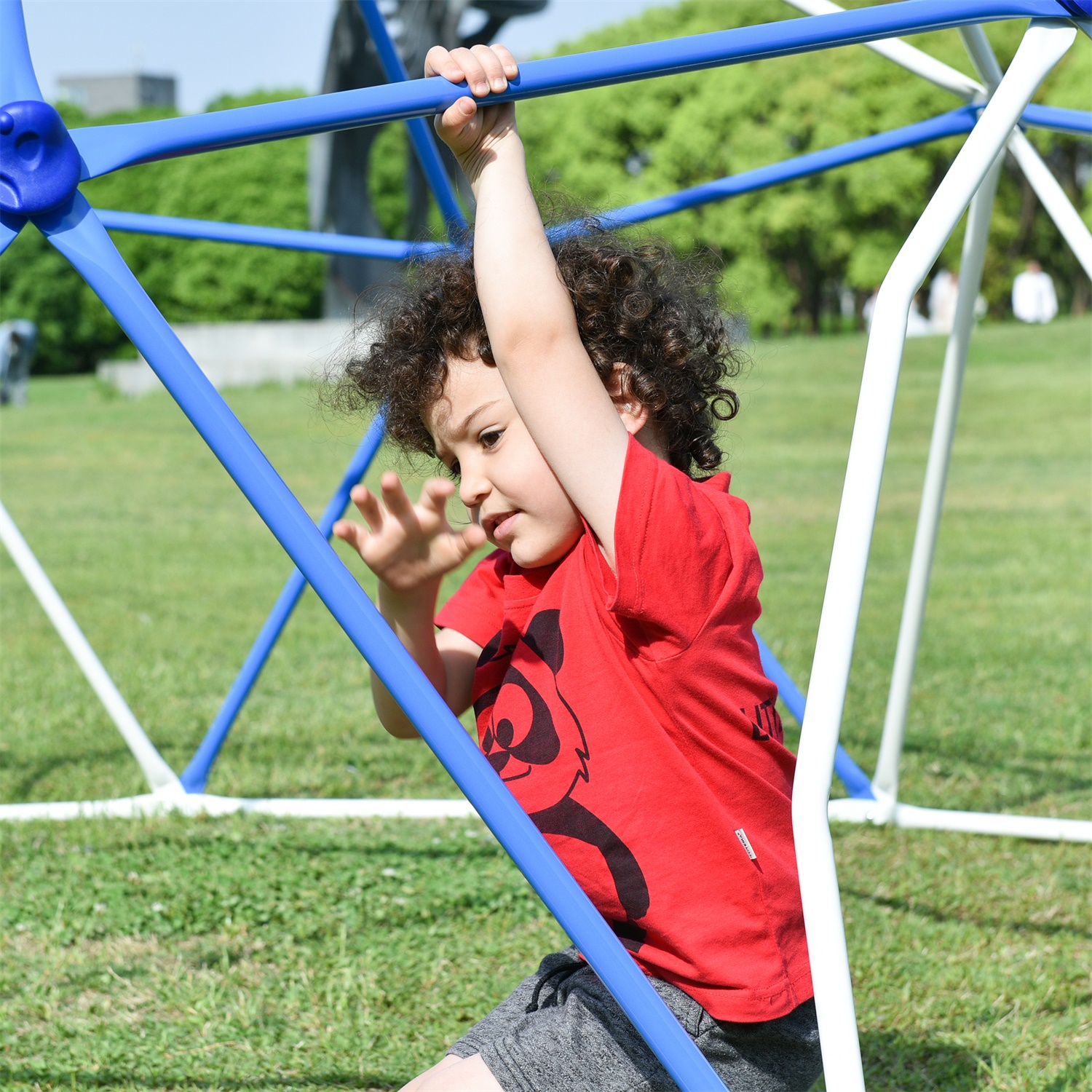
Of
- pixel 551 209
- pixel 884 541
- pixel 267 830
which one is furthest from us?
pixel 884 541

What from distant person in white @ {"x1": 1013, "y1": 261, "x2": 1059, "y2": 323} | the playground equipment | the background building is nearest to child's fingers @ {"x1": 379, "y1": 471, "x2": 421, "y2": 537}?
the playground equipment

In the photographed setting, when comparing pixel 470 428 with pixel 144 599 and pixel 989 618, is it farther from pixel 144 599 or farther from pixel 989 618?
pixel 144 599

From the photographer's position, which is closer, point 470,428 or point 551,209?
point 470,428

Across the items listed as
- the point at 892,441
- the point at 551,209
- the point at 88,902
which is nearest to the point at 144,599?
the point at 88,902

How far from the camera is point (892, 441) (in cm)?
1192

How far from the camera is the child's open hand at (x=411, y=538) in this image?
1432 millimetres

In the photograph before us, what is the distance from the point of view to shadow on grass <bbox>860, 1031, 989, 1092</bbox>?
214 centimetres

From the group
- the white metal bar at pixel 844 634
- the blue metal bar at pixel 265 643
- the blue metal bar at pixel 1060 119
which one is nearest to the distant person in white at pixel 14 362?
the blue metal bar at pixel 265 643

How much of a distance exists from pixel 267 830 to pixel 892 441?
384 inches

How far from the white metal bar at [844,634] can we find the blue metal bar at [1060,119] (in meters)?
1.03

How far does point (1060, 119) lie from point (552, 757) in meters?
1.63

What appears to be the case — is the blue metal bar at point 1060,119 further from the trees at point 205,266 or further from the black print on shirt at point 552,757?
the trees at point 205,266

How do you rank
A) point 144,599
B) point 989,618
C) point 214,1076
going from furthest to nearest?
point 144,599, point 989,618, point 214,1076

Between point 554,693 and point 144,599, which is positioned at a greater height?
point 554,693
